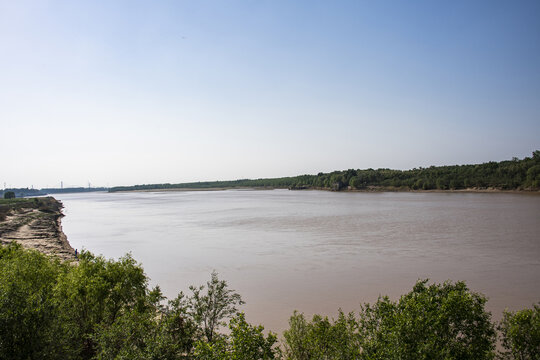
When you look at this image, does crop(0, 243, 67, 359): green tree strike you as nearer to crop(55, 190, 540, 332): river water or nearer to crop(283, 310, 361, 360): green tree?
crop(283, 310, 361, 360): green tree

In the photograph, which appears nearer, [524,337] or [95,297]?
[524,337]

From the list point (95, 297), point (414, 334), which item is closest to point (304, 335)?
point (414, 334)

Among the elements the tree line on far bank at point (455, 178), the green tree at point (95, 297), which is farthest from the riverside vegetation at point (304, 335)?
the tree line on far bank at point (455, 178)

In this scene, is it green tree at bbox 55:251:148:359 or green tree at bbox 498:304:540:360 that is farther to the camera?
green tree at bbox 55:251:148:359

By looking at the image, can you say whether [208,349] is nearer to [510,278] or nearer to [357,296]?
[357,296]

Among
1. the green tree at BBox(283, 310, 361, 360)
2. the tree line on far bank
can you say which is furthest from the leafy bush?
the tree line on far bank

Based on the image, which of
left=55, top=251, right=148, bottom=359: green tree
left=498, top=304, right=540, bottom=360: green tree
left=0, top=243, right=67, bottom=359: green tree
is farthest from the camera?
left=55, top=251, right=148, bottom=359: green tree

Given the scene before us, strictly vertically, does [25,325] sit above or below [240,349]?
above

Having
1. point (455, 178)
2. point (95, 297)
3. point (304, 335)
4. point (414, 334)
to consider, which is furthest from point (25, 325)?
point (455, 178)

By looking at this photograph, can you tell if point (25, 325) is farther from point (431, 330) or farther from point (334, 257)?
point (334, 257)

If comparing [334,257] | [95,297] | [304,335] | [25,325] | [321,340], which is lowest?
[334,257]

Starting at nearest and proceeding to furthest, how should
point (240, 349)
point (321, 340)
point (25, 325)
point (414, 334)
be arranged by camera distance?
1. point (240, 349)
2. point (414, 334)
3. point (25, 325)
4. point (321, 340)

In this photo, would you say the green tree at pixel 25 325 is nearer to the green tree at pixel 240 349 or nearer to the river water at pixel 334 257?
the green tree at pixel 240 349

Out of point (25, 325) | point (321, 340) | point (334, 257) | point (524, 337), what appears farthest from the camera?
point (334, 257)
